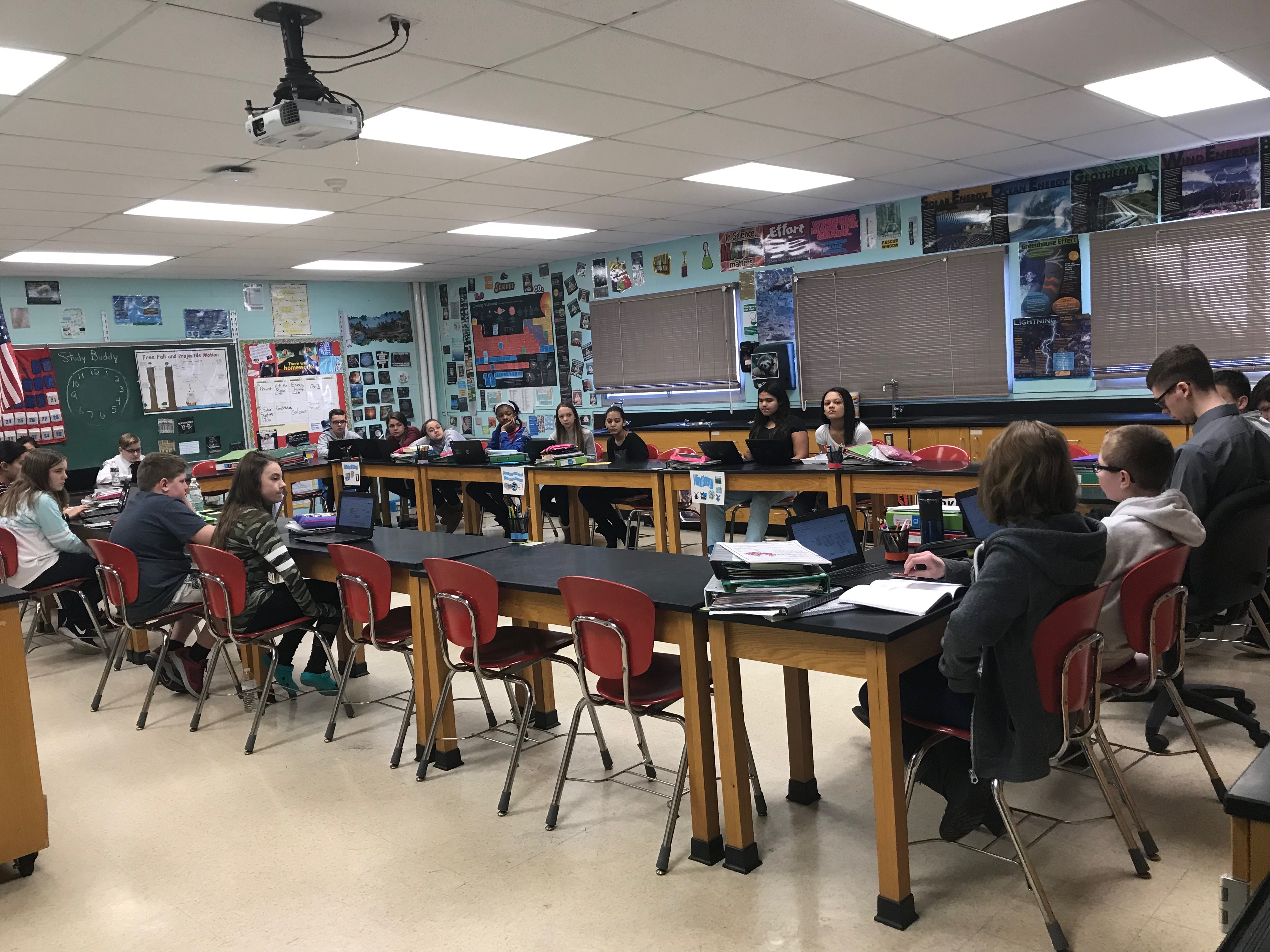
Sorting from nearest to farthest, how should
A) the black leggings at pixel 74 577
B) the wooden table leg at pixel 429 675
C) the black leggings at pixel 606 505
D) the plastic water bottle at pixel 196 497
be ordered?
the wooden table leg at pixel 429 675
the black leggings at pixel 74 577
the plastic water bottle at pixel 196 497
the black leggings at pixel 606 505

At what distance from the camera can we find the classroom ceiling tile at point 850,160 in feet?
17.8

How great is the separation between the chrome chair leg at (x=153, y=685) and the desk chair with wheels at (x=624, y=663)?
2133mm

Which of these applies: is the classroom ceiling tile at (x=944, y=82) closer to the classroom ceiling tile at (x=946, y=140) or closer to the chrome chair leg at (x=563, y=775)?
the classroom ceiling tile at (x=946, y=140)

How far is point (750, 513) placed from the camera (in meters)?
6.04

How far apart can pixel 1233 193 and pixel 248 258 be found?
720 cm

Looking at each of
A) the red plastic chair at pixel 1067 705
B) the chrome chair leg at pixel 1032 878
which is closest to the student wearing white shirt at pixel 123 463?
the red plastic chair at pixel 1067 705

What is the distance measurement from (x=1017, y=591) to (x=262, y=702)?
3006mm

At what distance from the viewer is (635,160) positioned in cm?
531

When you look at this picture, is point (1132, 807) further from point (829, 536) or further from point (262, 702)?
point (262, 702)

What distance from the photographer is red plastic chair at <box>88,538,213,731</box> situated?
418 centimetres

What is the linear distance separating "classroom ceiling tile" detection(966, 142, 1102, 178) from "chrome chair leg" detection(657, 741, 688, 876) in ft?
14.9

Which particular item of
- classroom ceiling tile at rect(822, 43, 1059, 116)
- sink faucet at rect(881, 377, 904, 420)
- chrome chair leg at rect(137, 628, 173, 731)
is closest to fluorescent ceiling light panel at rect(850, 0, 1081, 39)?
classroom ceiling tile at rect(822, 43, 1059, 116)

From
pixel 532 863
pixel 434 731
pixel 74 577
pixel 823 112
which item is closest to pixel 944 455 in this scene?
pixel 823 112

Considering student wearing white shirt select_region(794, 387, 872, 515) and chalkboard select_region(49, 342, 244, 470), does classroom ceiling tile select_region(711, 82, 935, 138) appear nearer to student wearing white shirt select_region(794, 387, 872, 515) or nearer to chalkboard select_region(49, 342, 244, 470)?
student wearing white shirt select_region(794, 387, 872, 515)
